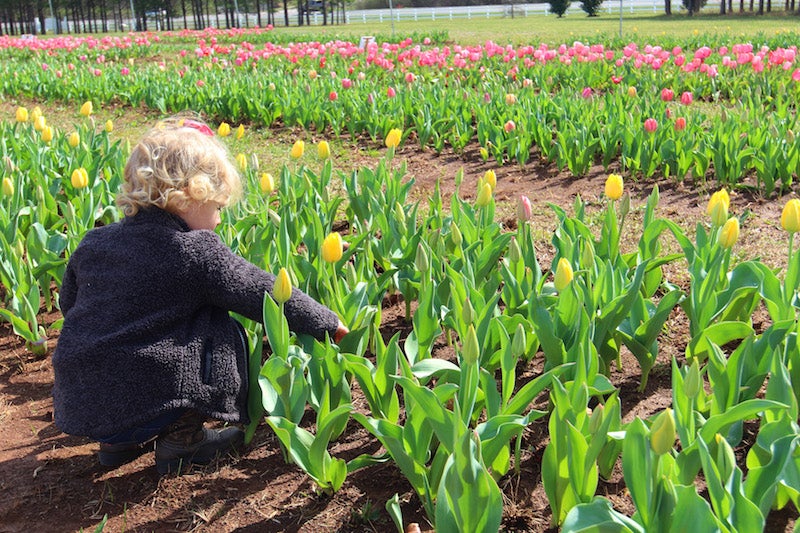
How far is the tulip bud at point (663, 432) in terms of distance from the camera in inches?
58.4

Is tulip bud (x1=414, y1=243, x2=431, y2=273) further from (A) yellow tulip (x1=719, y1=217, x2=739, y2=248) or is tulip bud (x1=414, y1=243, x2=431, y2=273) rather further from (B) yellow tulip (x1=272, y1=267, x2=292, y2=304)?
(A) yellow tulip (x1=719, y1=217, x2=739, y2=248)

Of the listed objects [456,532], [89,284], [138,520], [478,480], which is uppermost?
[89,284]

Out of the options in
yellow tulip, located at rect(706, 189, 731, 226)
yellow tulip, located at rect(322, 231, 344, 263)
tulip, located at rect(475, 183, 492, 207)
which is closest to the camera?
yellow tulip, located at rect(322, 231, 344, 263)

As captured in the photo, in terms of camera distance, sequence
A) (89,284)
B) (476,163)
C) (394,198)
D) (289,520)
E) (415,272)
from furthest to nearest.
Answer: (476,163), (394,198), (415,272), (89,284), (289,520)

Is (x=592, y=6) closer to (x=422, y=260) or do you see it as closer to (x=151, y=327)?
(x=422, y=260)

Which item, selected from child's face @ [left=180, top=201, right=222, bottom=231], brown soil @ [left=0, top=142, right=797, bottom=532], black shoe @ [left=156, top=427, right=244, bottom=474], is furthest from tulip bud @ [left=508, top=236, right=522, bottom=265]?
black shoe @ [left=156, top=427, right=244, bottom=474]

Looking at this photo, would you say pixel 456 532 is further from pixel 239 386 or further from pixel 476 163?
pixel 476 163

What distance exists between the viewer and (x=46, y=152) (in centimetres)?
482

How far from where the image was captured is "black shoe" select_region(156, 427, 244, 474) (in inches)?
90.5

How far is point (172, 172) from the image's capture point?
2188 mm

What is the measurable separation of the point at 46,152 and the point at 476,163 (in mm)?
3013

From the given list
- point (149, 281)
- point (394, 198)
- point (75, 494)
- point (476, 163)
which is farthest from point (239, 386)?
point (476, 163)

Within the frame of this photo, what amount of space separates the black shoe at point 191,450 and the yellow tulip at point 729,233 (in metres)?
1.61

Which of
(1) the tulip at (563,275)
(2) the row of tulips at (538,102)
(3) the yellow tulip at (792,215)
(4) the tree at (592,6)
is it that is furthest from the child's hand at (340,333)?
(4) the tree at (592,6)
